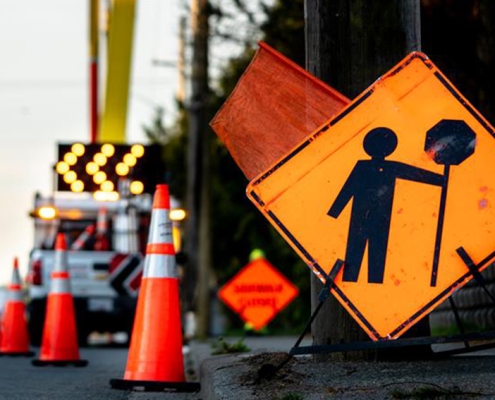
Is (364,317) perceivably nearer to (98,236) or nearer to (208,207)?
(98,236)

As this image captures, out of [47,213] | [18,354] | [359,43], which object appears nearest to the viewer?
[359,43]

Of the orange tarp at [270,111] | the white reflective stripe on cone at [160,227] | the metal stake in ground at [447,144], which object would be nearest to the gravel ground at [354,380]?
the metal stake in ground at [447,144]

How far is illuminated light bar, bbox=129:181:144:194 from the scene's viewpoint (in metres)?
15.2

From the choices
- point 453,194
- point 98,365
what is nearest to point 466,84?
point 98,365

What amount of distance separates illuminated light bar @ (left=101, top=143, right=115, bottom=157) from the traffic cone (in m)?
6.39

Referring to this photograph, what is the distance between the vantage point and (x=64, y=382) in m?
9.33

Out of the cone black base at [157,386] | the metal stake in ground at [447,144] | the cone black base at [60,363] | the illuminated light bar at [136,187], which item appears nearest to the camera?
the metal stake in ground at [447,144]

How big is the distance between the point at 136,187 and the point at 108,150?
543 millimetres

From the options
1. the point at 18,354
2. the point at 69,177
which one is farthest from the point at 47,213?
the point at 18,354

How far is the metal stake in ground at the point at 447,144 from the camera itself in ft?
21.9

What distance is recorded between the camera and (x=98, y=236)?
19500mm

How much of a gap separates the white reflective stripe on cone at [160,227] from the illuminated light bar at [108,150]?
6.43 m

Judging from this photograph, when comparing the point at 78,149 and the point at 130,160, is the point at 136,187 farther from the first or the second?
the point at 78,149

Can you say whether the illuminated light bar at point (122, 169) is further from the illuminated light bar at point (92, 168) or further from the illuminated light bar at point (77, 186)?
the illuminated light bar at point (77, 186)
